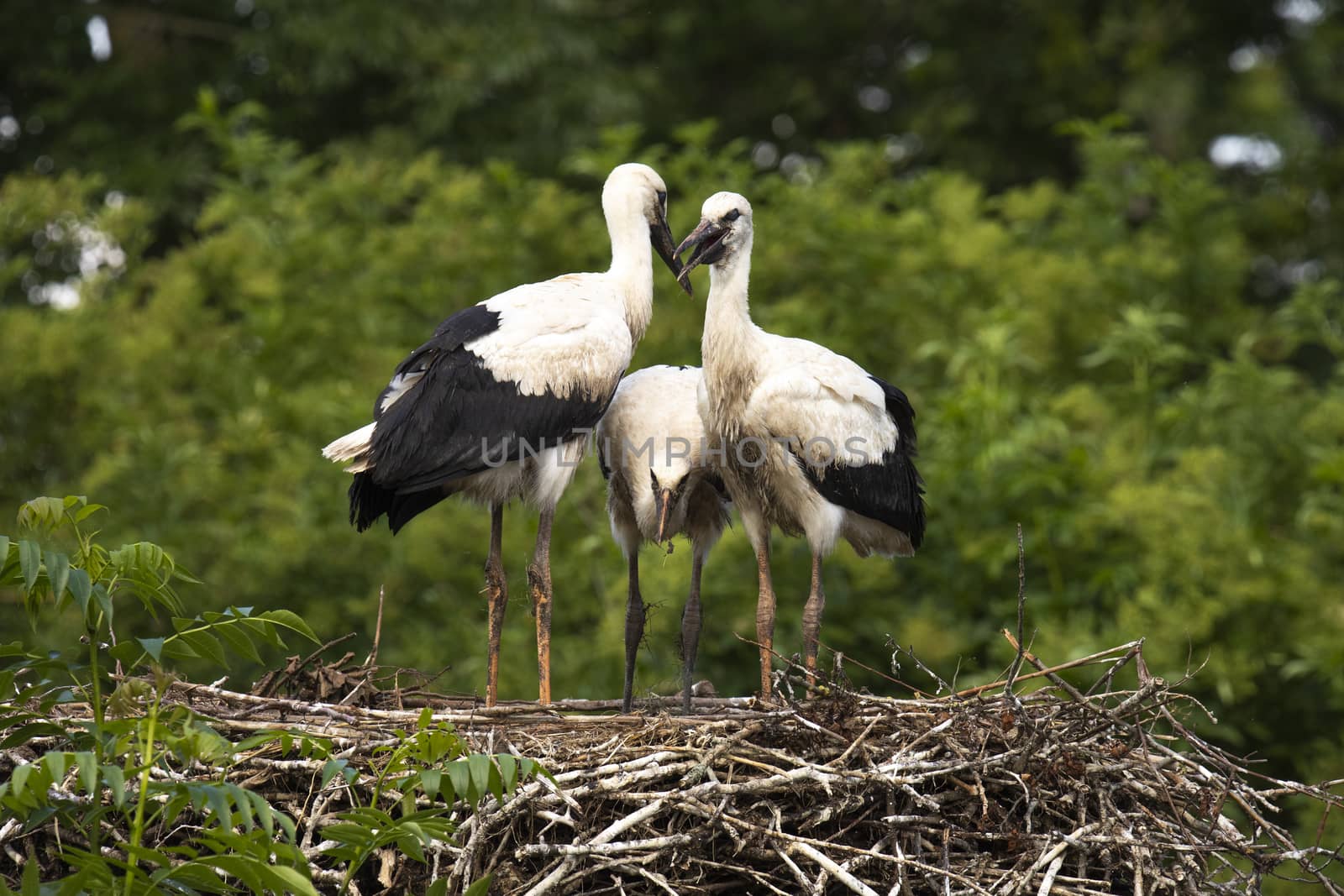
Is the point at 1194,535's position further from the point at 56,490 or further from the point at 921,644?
the point at 56,490

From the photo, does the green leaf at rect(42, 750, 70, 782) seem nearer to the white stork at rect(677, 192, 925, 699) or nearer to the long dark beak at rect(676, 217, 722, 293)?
the white stork at rect(677, 192, 925, 699)

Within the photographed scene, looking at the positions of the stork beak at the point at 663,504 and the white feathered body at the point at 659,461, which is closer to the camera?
the stork beak at the point at 663,504

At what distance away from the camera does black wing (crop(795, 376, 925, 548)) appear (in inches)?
262

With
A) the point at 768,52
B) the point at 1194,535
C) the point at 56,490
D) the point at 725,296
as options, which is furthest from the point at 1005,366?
the point at 768,52

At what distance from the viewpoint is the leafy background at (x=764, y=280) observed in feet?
33.0

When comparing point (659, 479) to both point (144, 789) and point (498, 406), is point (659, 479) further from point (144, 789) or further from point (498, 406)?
point (144, 789)

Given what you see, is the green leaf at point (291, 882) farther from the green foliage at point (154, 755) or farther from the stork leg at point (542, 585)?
the stork leg at point (542, 585)

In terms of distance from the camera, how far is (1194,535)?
9.73 m

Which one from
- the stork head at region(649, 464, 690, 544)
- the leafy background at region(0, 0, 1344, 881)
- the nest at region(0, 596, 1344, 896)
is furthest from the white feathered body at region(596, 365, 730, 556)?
the nest at region(0, 596, 1344, 896)

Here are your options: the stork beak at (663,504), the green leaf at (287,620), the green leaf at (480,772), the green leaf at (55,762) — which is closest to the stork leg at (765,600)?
the stork beak at (663,504)

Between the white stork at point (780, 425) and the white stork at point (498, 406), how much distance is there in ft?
1.31

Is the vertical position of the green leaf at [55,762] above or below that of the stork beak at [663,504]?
above

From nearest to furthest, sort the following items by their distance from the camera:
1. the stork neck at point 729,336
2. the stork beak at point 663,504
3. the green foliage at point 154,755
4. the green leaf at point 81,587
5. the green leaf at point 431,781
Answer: the green foliage at point 154,755, the green leaf at point 81,587, the green leaf at point 431,781, the stork beak at point 663,504, the stork neck at point 729,336

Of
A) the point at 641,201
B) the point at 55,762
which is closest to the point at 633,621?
the point at 641,201
